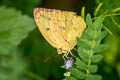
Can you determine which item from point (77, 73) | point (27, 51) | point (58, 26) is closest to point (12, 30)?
point (27, 51)

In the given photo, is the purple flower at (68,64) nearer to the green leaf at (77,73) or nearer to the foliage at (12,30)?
the green leaf at (77,73)

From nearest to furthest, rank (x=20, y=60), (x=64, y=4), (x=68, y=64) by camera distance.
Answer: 1. (x=68, y=64)
2. (x=20, y=60)
3. (x=64, y=4)

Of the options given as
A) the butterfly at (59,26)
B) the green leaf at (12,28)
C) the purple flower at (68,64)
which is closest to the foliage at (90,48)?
the purple flower at (68,64)

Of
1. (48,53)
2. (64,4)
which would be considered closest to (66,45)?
(48,53)

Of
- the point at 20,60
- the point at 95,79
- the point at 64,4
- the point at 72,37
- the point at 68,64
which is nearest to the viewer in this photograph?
the point at 95,79

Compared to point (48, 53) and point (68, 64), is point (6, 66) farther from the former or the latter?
point (68, 64)

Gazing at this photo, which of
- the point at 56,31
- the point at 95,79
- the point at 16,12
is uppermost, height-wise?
the point at 16,12
